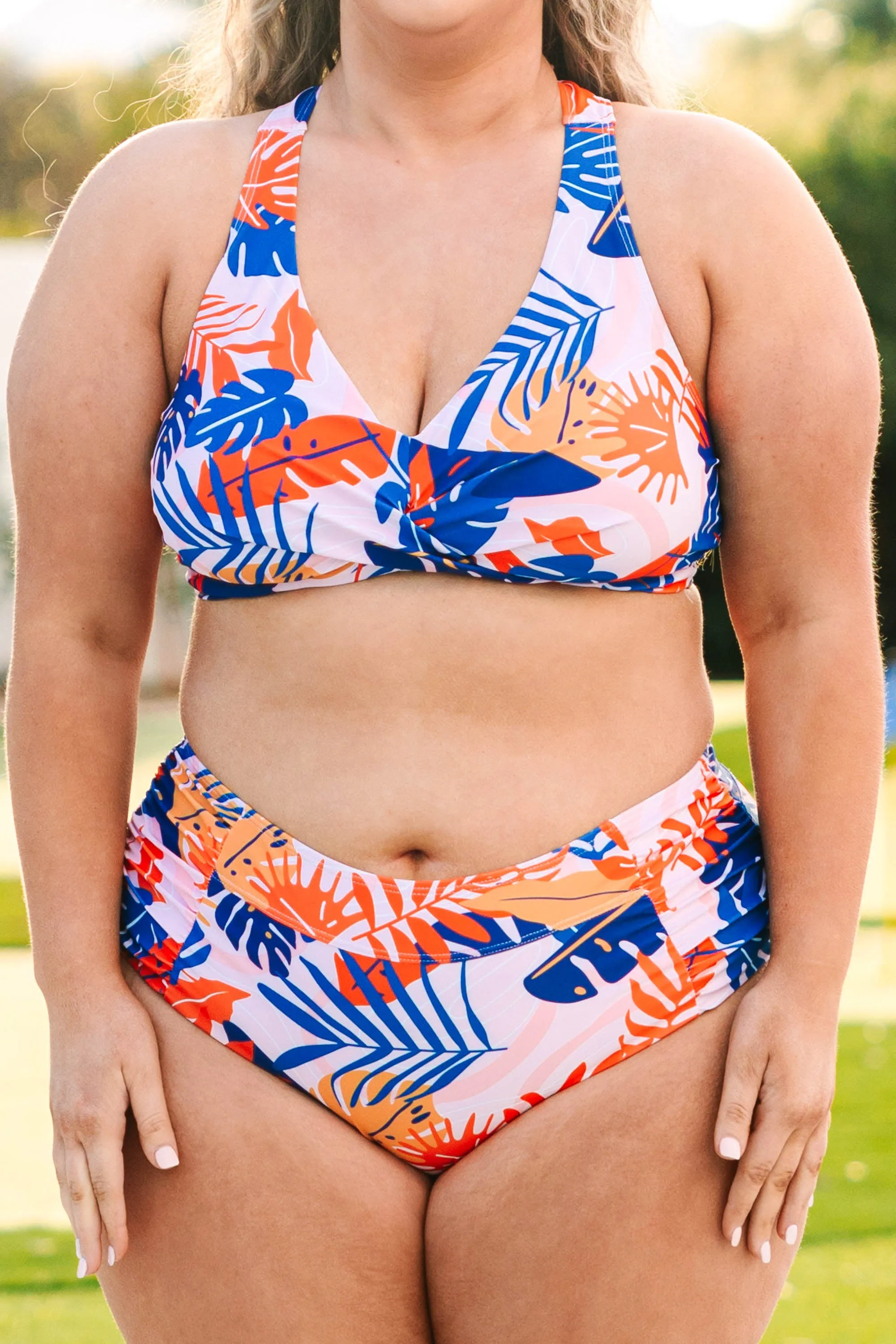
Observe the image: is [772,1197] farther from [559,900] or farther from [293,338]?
[293,338]

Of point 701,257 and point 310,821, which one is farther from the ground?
point 701,257

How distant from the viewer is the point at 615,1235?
143 centimetres

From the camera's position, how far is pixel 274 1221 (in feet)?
4.77

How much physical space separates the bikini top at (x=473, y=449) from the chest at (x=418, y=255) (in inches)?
1.0

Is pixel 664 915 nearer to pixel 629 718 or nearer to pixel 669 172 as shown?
pixel 629 718

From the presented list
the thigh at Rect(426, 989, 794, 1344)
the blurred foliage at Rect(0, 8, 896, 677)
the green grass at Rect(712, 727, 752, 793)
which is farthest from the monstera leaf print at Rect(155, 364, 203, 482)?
the blurred foliage at Rect(0, 8, 896, 677)

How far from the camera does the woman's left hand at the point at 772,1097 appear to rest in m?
1.46

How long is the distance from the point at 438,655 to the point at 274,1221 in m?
0.54

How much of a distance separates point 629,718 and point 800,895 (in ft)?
0.76

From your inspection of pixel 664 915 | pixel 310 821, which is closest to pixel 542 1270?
pixel 664 915

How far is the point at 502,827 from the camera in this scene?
1.47 meters

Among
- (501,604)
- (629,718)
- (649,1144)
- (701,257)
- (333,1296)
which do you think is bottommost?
(333,1296)

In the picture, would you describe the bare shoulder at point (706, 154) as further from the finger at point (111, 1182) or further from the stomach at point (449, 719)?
the finger at point (111, 1182)

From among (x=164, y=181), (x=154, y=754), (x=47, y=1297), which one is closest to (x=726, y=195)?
(x=164, y=181)
